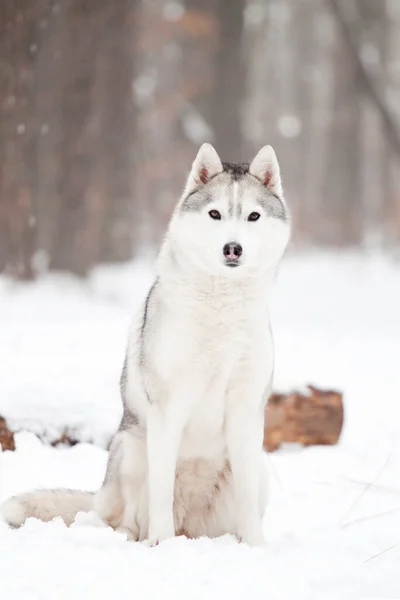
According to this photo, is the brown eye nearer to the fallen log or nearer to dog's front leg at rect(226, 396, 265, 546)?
dog's front leg at rect(226, 396, 265, 546)

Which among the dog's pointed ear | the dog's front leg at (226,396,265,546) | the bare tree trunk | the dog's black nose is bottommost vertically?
the dog's front leg at (226,396,265,546)

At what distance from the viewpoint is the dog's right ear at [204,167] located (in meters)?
3.81

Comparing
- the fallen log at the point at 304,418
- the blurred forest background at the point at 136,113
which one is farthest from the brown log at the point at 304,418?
the blurred forest background at the point at 136,113

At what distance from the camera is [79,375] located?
6590mm

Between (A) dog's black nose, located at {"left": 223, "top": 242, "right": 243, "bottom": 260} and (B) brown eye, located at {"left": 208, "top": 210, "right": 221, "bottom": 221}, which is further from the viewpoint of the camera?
(B) brown eye, located at {"left": 208, "top": 210, "right": 221, "bottom": 221}

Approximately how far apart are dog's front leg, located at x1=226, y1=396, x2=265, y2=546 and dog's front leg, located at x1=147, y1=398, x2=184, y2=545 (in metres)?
0.26

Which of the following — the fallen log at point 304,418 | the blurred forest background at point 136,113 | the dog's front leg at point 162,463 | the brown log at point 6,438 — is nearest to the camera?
the dog's front leg at point 162,463

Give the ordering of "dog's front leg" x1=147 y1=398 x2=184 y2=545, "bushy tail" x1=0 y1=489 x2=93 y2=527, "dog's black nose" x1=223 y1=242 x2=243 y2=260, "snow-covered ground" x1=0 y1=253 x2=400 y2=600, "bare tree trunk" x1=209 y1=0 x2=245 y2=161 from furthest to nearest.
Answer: "bare tree trunk" x1=209 y1=0 x2=245 y2=161
"bushy tail" x1=0 y1=489 x2=93 y2=527
"dog's front leg" x1=147 y1=398 x2=184 y2=545
"dog's black nose" x1=223 y1=242 x2=243 y2=260
"snow-covered ground" x1=0 y1=253 x2=400 y2=600

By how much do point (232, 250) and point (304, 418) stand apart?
265 centimetres

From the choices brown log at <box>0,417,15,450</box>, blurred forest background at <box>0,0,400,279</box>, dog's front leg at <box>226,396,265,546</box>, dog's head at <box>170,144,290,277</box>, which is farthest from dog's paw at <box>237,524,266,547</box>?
blurred forest background at <box>0,0,400,279</box>

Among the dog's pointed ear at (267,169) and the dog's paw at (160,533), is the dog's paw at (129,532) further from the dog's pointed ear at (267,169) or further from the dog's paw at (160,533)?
the dog's pointed ear at (267,169)

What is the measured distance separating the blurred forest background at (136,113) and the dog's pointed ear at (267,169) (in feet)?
18.7

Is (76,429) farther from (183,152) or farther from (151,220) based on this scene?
(151,220)

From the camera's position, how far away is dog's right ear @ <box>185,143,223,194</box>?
3807mm
